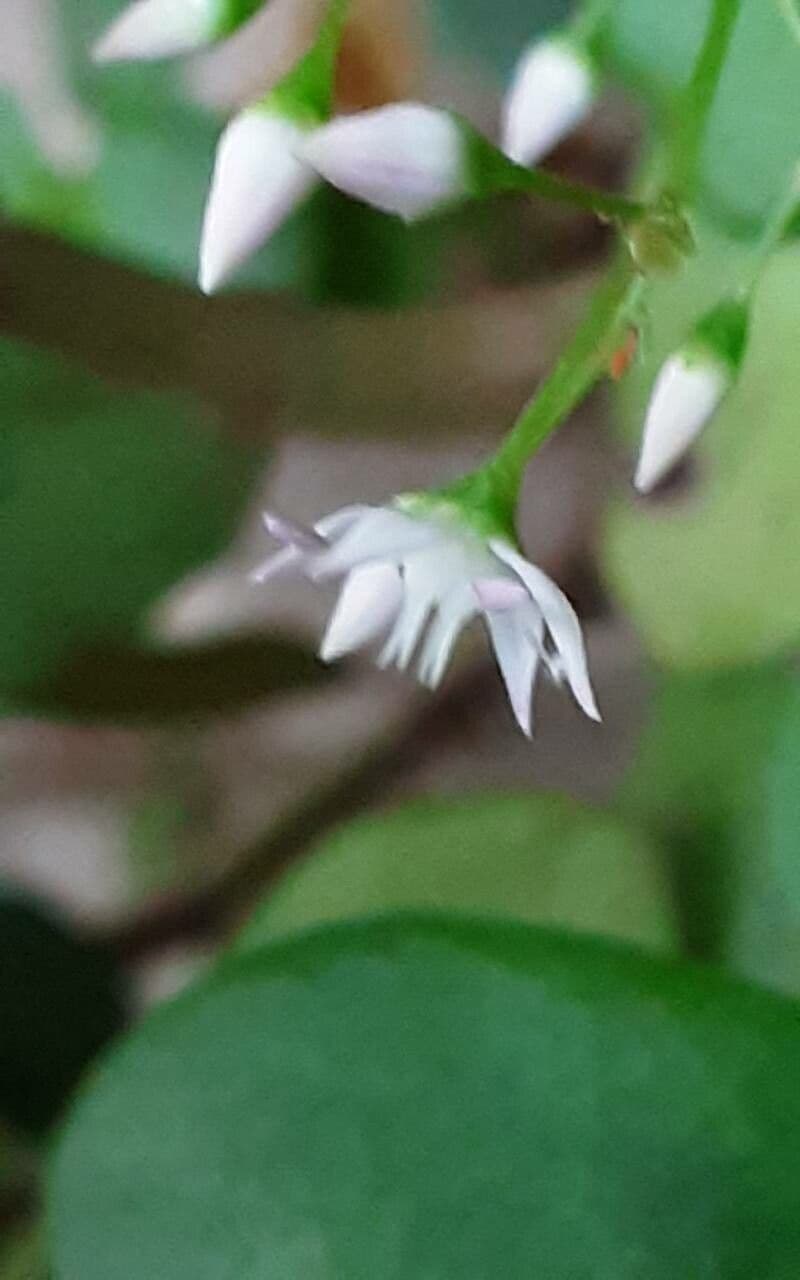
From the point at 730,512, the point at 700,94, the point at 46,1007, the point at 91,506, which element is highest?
the point at 700,94

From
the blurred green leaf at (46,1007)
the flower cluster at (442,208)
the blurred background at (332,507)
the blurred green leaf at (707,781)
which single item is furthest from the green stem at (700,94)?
the blurred green leaf at (46,1007)

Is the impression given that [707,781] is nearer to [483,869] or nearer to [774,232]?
[483,869]

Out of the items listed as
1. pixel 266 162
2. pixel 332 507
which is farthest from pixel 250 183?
pixel 332 507

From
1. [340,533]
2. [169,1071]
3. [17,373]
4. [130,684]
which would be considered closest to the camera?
[340,533]

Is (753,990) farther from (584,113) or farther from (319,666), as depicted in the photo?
(319,666)

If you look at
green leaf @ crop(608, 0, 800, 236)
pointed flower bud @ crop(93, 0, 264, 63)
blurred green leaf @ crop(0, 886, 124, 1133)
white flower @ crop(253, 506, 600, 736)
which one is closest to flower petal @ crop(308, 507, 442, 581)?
white flower @ crop(253, 506, 600, 736)

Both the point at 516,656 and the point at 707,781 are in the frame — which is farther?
the point at 707,781

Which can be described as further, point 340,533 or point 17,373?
point 17,373

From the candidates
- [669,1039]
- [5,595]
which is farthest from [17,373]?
[669,1039]
